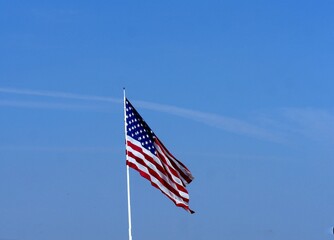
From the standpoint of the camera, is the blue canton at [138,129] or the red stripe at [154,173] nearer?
the red stripe at [154,173]

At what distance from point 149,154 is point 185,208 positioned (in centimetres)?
357

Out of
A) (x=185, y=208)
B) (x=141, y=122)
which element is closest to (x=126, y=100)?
(x=141, y=122)

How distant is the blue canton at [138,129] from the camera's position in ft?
202

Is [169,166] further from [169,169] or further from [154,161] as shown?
[154,161]

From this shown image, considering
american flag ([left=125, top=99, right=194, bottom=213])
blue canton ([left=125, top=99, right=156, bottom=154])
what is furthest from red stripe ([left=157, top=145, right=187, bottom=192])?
blue canton ([left=125, top=99, right=156, bottom=154])

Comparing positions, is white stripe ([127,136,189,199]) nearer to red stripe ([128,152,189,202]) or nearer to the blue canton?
red stripe ([128,152,189,202])

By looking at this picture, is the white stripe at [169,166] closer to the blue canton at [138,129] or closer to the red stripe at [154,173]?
the blue canton at [138,129]

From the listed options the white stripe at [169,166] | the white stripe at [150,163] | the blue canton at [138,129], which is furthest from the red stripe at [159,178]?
the blue canton at [138,129]

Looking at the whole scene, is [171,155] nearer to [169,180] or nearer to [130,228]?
[169,180]

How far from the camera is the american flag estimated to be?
60.8 meters

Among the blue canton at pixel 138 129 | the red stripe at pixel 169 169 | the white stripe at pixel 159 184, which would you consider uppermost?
the blue canton at pixel 138 129

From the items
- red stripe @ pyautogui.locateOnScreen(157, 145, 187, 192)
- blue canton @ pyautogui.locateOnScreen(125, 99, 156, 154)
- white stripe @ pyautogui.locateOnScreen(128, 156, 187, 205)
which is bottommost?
white stripe @ pyautogui.locateOnScreen(128, 156, 187, 205)

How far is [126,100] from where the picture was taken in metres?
61.5

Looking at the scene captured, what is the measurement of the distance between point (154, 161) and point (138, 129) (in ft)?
6.39
